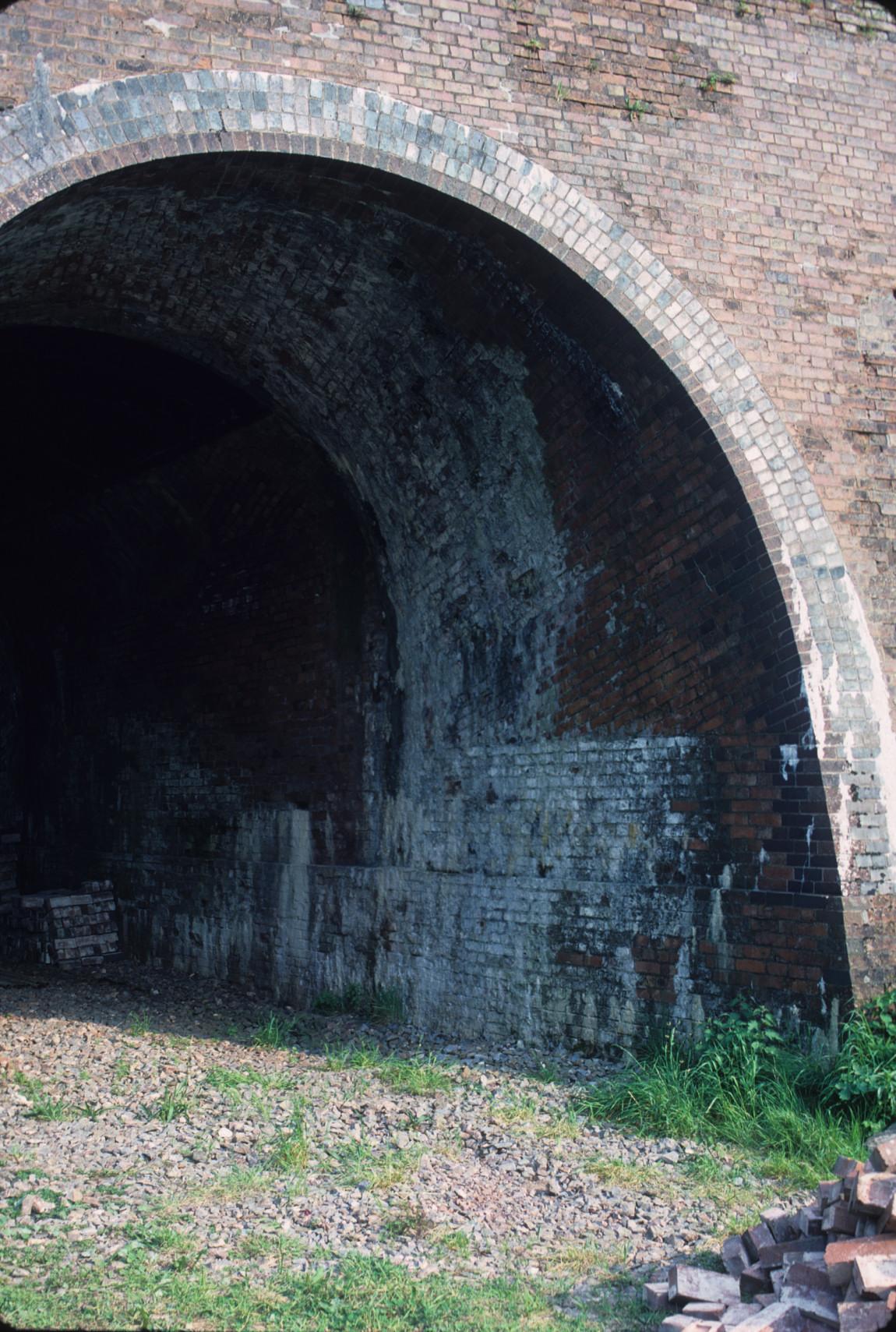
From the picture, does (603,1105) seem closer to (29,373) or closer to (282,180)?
(282,180)

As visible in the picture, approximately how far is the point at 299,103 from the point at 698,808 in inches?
167

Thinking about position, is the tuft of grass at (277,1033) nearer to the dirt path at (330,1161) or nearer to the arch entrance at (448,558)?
the dirt path at (330,1161)

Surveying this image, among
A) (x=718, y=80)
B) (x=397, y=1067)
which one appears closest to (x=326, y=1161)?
(x=397, y=1067)

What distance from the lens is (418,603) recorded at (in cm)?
869

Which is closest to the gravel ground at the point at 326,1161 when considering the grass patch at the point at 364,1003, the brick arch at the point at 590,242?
the grass patch at the point at 364,1003

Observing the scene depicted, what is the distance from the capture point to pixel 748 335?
22.1ft

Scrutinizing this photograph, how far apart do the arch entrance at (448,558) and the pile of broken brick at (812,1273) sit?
2024mm

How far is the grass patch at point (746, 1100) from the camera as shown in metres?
5.23

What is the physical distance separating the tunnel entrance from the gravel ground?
105cm

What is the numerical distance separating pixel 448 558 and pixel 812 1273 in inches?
214

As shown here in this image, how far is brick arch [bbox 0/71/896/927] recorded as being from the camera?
5.75 m

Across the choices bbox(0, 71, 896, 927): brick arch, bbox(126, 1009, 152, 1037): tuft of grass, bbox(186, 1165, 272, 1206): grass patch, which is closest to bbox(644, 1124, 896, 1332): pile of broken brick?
bbox(186, 1165, 272, 1206): grass patch

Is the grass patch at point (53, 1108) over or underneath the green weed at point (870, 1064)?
underneath

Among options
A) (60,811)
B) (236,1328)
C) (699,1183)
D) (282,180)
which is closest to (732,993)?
(699,1183)
